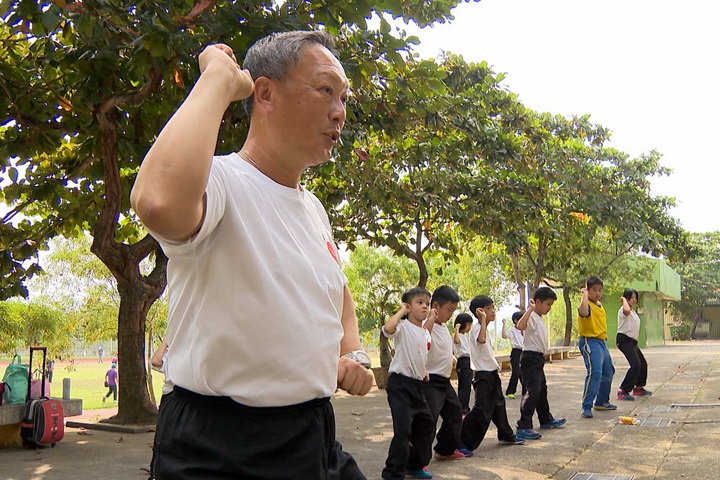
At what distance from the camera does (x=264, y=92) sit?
1.99 meters

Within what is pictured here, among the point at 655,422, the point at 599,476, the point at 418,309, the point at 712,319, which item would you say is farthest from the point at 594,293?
the point at 712,319

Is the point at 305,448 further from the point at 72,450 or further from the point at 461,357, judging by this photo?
the point at 461,357

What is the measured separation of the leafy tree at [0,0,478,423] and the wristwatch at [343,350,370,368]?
3.92 metres

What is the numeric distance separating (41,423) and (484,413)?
4.97m

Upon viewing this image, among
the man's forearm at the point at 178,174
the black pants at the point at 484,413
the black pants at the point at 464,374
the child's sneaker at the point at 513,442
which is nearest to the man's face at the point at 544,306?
the black pants at the point at 464,374

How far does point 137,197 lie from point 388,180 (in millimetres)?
10488

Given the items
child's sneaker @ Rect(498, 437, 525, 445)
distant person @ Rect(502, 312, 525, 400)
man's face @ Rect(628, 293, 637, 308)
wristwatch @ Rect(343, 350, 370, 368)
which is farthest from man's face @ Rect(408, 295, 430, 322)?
distant person @ Rect(502, 312, 525, 400)

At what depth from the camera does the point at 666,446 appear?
805cm

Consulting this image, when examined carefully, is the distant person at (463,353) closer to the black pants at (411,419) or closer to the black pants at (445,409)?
the black pants at (445,409)

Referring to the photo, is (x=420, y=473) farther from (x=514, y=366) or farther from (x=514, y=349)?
(x=514, y=366)

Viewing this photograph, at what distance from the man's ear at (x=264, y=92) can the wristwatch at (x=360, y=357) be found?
709 millimetres

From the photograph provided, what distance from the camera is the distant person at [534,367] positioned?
8.87m

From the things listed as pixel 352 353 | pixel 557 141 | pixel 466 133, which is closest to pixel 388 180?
pixel 466 133

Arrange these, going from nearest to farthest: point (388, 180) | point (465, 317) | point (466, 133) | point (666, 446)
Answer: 1. point (666, 446)
2. point (466, 133)
3. point (465, 317)
4. point (388, 180)
